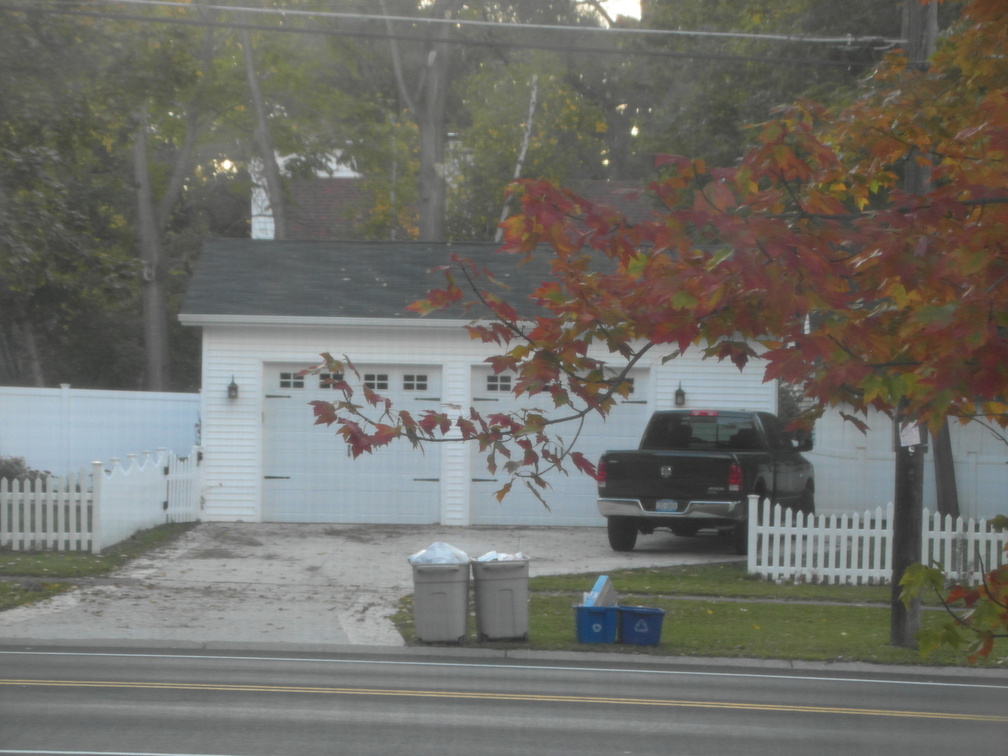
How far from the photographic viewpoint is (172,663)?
386 inches

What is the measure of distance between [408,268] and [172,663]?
1137cm

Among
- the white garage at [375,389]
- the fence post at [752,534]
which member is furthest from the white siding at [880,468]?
the fence post at [752,534]

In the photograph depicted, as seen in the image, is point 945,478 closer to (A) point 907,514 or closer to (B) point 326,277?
(A) point 907,514

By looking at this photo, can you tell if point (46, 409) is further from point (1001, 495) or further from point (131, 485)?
point (1001, 495)

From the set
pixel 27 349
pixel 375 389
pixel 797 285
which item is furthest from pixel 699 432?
pixel 27 349

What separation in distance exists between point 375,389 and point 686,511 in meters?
5.84

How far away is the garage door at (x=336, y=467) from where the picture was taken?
18.6 m

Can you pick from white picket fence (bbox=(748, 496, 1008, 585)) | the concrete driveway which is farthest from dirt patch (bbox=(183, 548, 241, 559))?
white picket fence (bbox=(748, 496, 1008, 585))

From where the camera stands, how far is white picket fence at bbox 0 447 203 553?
14711 mm

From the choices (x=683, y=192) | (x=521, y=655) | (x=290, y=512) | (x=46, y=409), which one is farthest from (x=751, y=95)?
(x=683, y=192)

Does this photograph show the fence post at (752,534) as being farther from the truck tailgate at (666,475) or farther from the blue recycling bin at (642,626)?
the blue recycling bin at (642,626)

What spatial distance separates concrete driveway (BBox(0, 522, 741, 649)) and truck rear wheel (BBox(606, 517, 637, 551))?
0.78ft

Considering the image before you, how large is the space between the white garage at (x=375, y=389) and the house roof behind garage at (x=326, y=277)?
0.17ft

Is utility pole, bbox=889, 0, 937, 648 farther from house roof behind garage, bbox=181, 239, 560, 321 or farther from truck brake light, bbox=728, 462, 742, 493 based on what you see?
house roof behind garage, bbox=181, 239, 560, 321
